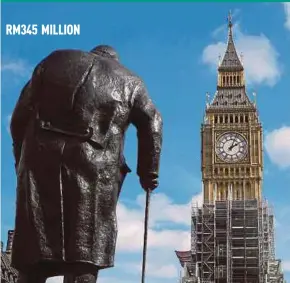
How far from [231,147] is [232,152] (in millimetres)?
628

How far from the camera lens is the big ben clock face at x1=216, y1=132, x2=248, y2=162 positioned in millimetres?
93938

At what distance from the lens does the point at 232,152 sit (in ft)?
311

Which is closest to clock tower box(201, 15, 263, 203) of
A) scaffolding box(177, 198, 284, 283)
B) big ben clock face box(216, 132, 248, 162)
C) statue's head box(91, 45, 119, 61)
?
big ben clock face box(216, 132, 248, 162)

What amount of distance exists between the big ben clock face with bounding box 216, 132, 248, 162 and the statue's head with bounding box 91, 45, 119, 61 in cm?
8713

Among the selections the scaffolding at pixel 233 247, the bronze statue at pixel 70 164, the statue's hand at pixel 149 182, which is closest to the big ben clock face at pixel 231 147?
the scaffolding at pixel 233 247

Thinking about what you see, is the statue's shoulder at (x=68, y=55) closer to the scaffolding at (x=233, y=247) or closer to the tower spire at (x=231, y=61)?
the scaffolding at (x=233, y=247)

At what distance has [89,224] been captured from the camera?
6383 millimetres

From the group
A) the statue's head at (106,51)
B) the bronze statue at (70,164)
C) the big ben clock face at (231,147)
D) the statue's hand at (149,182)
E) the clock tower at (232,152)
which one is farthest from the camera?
the big ben clock face at (231,147)

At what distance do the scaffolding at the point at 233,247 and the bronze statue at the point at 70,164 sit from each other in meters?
74.6

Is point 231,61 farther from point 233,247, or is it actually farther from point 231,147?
point 233,247

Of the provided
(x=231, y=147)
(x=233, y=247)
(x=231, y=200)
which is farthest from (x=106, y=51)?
(x=231, y=147)

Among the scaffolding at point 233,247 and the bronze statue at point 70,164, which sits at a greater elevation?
the scaffolding at point 233,247

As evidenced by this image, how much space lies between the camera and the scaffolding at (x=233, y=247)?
80.8 metres

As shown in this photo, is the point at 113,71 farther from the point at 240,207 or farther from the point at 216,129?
the point at 216,129
